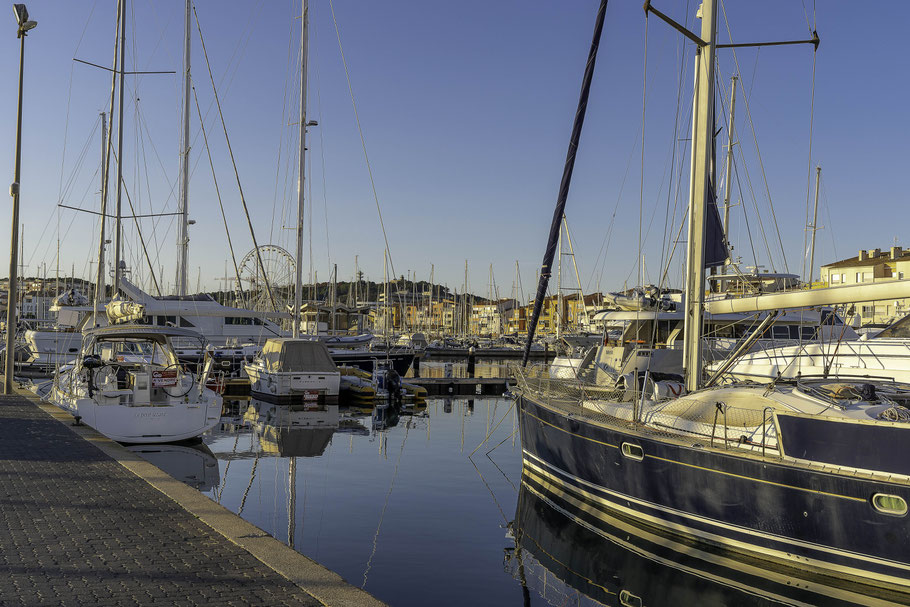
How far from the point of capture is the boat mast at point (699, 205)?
44.0 ft

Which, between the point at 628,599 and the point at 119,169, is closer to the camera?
the point at 628,599

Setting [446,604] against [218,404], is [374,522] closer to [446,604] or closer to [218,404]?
[446,604]

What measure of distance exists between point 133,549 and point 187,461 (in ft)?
33.6

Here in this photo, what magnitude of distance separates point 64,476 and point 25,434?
491 cm

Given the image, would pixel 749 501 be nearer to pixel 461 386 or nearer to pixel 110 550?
pixel 110 550

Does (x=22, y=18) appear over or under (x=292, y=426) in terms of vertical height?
over

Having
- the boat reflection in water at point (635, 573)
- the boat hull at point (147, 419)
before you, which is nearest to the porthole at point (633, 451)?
the boat reflection in water at point (635, 573)

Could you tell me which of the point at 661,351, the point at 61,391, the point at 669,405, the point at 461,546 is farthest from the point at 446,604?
the point at 61,391

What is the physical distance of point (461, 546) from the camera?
39.2 feet

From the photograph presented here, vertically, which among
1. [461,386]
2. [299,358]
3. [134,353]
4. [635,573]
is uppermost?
[134,353]

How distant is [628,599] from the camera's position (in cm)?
993

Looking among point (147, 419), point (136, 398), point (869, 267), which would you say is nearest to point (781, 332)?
point (147, 419)

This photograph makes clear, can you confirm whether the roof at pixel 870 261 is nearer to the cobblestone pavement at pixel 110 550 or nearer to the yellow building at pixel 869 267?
the yellow building at pixel 869 267

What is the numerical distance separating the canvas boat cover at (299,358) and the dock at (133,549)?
18091 millimetres
